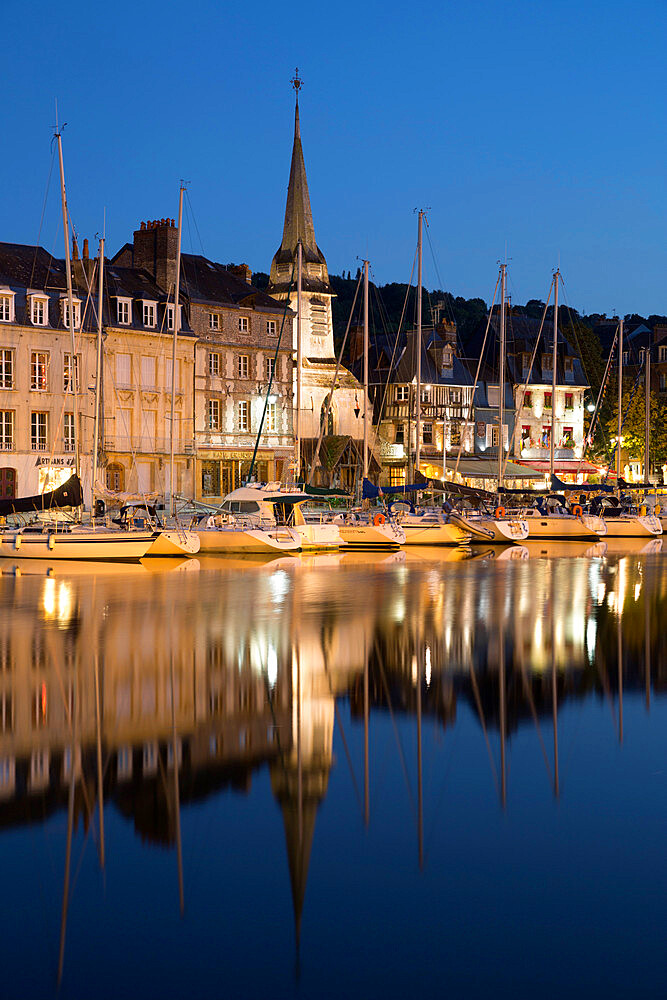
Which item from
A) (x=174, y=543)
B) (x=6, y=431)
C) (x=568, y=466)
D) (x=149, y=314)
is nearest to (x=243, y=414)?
(x=149, y=314)

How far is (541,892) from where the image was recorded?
9.20 m

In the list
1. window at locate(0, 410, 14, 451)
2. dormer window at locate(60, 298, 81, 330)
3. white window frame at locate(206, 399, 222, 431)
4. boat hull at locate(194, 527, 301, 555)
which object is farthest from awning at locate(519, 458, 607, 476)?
boat hull at locate(194, 527, 301, 555)

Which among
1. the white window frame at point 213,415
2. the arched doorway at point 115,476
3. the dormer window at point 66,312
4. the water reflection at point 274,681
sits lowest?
the water reflection at point 274,681

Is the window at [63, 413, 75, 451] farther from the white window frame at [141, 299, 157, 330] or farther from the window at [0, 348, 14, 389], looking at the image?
the white window frame at [141, 299, 157, 330]

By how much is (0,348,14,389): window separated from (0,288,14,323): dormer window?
1718mm

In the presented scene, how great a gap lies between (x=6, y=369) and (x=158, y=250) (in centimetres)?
1428

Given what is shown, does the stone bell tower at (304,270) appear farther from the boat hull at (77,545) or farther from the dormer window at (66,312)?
the boat hull at (77,545)

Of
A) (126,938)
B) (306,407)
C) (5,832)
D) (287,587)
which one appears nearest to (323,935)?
(126,938)

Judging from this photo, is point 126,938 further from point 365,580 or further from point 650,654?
point 365,580

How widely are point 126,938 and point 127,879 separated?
110 cm

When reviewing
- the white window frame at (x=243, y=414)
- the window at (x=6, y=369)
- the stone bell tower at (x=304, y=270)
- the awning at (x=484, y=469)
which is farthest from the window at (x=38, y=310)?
the awning at (x=484, y=469)

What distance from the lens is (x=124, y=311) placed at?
2640 inches

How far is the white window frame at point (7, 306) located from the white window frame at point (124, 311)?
21.1 ft

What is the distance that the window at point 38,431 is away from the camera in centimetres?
6316
